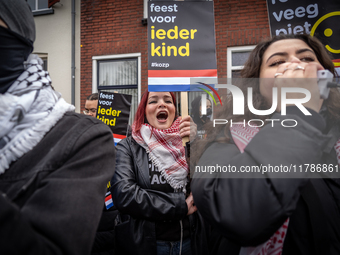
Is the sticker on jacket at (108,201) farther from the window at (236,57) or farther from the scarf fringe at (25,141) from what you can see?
the window at (236,57)

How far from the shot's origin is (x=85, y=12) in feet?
19.8

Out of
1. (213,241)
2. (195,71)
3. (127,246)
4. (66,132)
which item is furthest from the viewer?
(195,71)

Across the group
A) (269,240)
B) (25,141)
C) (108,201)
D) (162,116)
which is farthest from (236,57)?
(25,141)

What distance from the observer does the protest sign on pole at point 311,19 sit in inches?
73.3

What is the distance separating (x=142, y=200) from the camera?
Result: 1550 mm

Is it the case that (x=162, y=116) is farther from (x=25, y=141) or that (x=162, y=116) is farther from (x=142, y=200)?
(x=25, y=141)

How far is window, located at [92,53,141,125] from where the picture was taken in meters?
5.86

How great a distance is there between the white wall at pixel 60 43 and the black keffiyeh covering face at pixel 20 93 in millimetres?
5386

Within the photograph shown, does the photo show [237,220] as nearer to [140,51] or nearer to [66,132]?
[66,132]

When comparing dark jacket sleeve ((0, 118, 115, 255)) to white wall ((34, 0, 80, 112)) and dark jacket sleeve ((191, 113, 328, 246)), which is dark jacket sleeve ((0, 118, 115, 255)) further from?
white wall ((34, 0, 80, 112))

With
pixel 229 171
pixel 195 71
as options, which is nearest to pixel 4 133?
pixel 229 171

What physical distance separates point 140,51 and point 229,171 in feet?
17.2

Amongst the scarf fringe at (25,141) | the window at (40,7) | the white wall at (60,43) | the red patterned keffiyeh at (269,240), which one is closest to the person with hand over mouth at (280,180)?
the red patterned keffiyeh at (269,240)

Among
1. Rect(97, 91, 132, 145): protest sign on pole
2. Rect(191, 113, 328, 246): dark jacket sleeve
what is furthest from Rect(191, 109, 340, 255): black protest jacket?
Rect(97, 91, 132, 145): protest sign on pole
